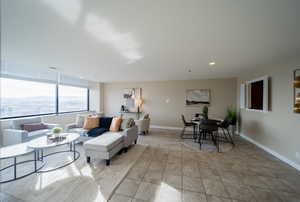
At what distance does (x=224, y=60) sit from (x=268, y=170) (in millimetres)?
2513

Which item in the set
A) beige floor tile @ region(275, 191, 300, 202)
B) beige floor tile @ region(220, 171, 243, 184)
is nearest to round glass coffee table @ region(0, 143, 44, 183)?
beige floor tile @ region(220, 171, 243, 184)

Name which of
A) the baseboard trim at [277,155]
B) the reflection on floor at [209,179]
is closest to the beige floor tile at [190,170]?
the reflection on floor at [209,179]

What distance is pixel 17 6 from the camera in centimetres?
132

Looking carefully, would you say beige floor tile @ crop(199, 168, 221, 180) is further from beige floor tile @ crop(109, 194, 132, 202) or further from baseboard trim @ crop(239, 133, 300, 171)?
baseboard trim @ crop(239, 133, 300, 171)

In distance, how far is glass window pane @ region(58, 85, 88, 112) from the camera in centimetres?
532

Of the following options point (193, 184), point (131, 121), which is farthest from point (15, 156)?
point (193, 184)

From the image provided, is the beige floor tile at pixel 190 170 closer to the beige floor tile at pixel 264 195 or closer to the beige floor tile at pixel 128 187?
the beige floor tile at pixel 264 195

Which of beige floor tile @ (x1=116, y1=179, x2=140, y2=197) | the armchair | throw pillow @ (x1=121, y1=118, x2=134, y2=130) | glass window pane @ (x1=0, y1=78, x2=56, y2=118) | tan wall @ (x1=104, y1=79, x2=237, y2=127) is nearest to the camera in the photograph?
beige floor tile @ (x1=116, y1=179, x2=140, y2=197)

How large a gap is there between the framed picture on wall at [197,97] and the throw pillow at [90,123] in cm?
396

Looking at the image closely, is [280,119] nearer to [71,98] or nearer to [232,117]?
[232,117]

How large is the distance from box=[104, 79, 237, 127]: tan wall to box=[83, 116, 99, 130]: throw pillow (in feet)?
9.39

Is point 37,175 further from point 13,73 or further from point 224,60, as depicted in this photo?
point 224,60

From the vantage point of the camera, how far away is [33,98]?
4.32 m

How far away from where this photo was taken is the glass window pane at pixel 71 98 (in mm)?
5317
